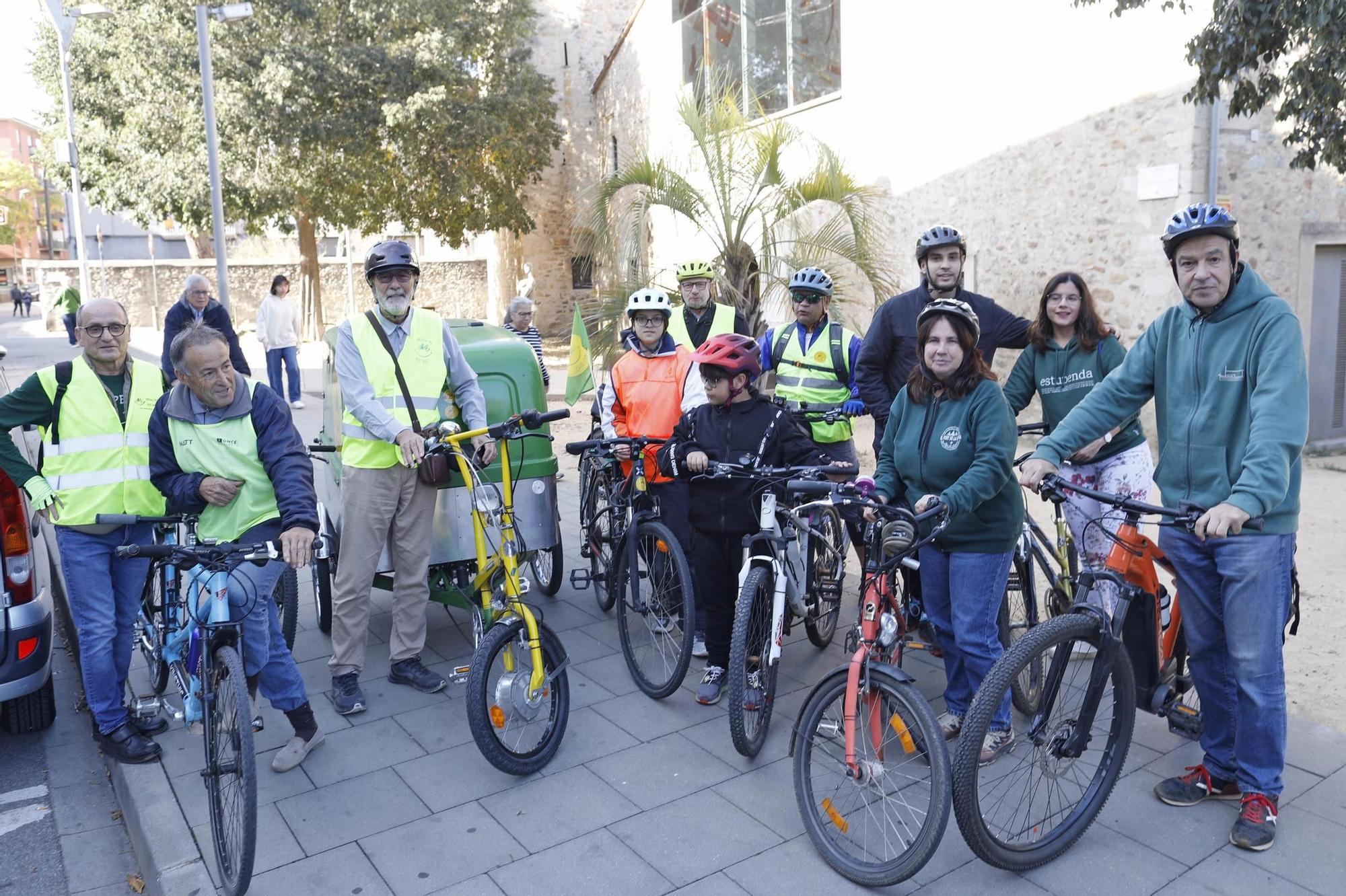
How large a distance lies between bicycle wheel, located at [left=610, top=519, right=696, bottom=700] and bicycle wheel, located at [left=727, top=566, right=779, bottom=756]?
58 cm

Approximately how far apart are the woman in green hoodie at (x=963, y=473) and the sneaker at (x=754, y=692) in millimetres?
763

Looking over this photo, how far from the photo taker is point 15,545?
14.7 ft

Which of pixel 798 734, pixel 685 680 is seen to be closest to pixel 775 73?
pixel 685 680

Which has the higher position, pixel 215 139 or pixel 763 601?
pixel 215 139

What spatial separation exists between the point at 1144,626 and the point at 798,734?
4.31 ft

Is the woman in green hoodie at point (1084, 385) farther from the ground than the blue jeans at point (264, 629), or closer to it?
farther from the ground

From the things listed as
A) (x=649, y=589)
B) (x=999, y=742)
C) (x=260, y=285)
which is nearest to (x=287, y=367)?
(x=649, y=589)

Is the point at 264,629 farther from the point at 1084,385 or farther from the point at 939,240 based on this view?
the point at 1084,385

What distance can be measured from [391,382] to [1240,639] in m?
3.62

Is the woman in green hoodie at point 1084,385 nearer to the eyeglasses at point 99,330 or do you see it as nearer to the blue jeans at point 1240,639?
the blue jeans at point 1240,639

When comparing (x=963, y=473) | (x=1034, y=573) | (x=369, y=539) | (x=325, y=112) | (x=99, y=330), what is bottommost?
(x=1034, y=573)

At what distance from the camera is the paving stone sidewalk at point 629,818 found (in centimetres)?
346

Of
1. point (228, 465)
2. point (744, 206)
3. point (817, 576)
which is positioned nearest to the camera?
point (228, 465)

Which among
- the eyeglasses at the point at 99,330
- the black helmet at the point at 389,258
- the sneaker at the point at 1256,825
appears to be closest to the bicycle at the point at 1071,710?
the sneaker at the point at 1256,825
